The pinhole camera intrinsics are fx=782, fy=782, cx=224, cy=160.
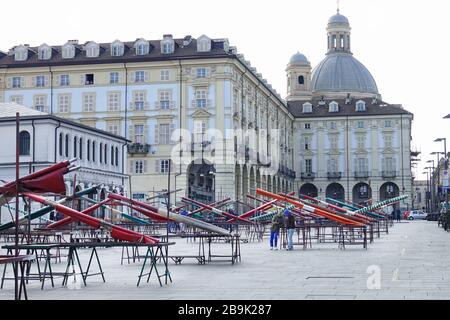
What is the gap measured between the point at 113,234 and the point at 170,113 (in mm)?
59290

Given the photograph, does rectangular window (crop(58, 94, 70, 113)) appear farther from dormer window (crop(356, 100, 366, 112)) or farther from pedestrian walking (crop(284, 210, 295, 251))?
dormer window (crop(356, 100, 366, 112))

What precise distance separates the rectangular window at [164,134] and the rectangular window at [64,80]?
425 inches

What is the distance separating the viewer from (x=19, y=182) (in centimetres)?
1362

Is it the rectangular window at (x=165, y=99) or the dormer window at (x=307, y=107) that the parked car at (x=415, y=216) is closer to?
the dormer window at (x=307, y=107)

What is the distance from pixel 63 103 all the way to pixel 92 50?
20.3ft

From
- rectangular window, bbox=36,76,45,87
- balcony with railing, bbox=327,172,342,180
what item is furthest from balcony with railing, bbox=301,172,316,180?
rectangular window, bbox=36,76,45,87

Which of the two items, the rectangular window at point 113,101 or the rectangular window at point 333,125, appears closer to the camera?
the rectangular window at point 113,101

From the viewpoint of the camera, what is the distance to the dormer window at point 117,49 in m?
78.6

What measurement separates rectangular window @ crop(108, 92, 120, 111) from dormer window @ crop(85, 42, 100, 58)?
4789mm

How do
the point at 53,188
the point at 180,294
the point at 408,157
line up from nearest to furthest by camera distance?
1. the point at 53,188
2. the point at 180,294
3. the point at 408,157

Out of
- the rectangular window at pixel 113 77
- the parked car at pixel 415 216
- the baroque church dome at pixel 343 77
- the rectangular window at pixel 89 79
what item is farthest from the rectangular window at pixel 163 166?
the baroque church dome at pixel 343 77

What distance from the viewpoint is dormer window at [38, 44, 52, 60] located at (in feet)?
263
